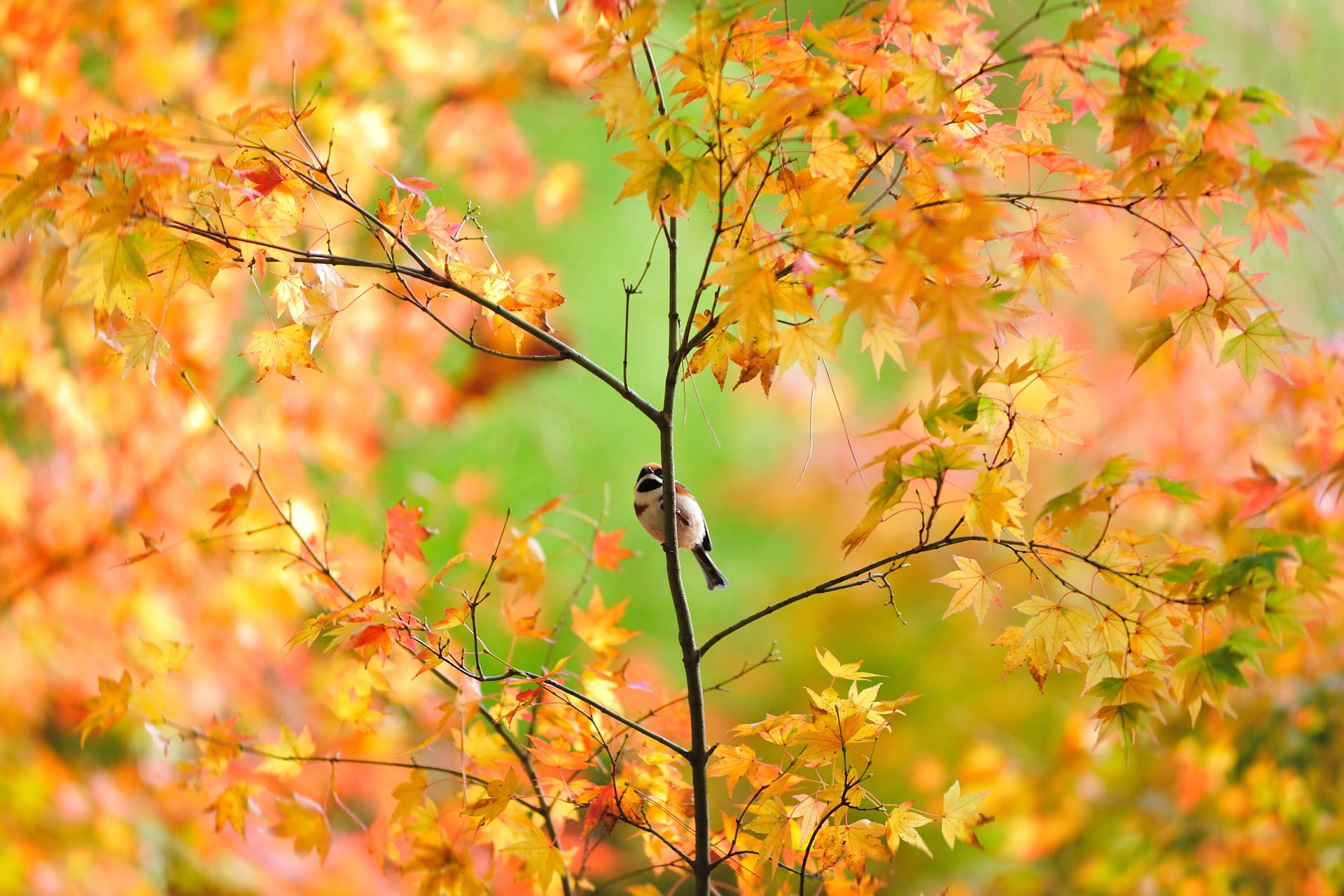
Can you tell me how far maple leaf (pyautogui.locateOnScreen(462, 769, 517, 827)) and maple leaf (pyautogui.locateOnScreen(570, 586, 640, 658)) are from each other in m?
0.34

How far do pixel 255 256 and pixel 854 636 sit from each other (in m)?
4.19

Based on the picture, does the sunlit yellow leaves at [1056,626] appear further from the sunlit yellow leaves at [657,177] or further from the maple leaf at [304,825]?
the maple leaf at [304,825]

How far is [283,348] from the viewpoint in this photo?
4.29 feet

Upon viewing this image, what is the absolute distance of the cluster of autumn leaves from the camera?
1052 millimetres

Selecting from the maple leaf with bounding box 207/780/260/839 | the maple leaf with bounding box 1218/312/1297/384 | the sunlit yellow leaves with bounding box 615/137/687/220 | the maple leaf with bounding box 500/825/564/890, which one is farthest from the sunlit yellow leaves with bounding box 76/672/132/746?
the maple leaf with bounding box 1218/312/1297/384

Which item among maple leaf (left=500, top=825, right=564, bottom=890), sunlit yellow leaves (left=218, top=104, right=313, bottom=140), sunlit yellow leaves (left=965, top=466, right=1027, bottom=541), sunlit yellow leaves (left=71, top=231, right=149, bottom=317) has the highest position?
sunlit yellow leaves (left=218, top=104, right=313, bottom=140)

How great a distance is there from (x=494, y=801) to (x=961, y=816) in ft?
2.11

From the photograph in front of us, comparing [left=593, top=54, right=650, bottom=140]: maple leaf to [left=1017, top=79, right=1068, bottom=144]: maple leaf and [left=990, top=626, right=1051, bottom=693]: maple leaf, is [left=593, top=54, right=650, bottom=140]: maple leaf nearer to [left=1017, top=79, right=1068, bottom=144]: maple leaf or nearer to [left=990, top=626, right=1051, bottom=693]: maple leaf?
[left=1017, top=79, right=1068, bottom=144]: maple leaf

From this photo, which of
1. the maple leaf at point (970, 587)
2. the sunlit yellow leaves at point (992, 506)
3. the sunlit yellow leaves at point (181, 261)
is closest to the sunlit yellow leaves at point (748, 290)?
the sunlit yellow leaves at point (992, 506)

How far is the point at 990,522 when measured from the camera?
42.4 inches

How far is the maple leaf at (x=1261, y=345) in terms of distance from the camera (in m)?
1.22

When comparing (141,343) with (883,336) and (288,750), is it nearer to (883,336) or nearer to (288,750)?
(288,750)

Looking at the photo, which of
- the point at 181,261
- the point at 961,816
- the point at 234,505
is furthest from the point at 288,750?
the point at 961,816

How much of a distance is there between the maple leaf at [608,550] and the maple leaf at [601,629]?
88 millimetres
